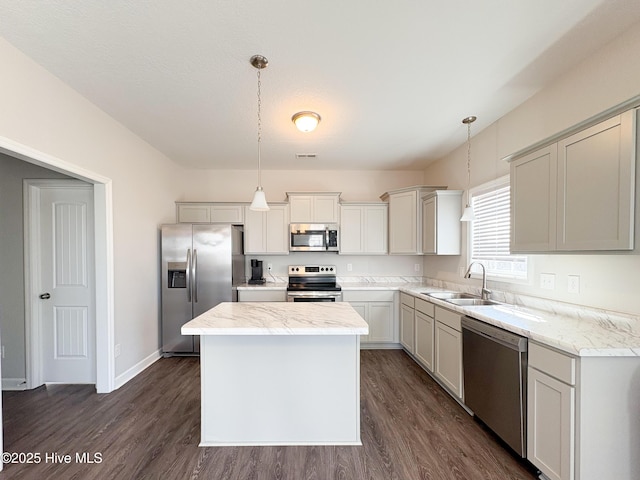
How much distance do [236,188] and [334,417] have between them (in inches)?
148

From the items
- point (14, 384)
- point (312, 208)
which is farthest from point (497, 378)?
point (14, 384)

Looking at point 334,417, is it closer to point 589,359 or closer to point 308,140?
point 589,359

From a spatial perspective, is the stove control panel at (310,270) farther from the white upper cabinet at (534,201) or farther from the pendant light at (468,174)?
the white upper cabinet at (534,201)

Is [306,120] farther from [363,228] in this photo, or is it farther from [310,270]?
[310,270]

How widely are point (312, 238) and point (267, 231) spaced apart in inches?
28.2

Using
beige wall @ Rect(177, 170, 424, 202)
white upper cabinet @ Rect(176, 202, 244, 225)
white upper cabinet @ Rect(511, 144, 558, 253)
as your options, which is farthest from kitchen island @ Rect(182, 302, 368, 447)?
beige wall @ Rect(177, 170, 424, 202)

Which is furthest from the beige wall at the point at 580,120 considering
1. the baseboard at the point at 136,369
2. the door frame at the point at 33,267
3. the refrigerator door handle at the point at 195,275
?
the door frame at the point at 33,267

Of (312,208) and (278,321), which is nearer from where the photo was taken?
(278,321)

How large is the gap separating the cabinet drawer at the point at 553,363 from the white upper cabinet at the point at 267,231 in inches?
129

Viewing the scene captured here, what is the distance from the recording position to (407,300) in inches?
150

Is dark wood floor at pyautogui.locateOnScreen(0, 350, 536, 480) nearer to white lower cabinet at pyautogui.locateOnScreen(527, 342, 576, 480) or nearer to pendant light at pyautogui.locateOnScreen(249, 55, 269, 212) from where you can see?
white lower cabinet at pyautogui.locateOnScreen(527, 342, 576, 480)

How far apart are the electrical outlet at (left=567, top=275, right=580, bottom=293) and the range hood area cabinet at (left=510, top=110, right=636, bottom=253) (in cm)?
40

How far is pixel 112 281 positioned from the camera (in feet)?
9.41

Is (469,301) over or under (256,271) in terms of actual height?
under
